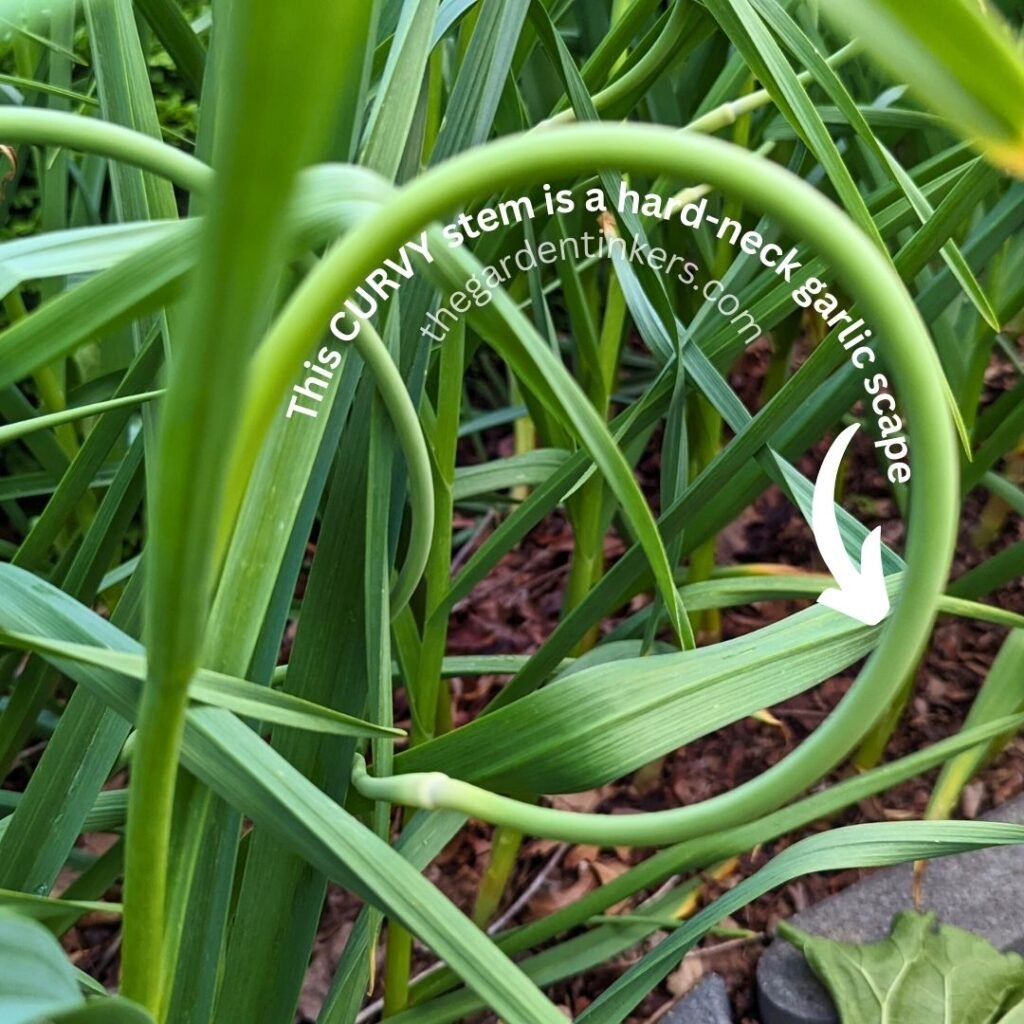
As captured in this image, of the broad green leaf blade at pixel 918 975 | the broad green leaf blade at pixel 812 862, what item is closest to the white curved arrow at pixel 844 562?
the broad green leaf blade at pixel 812 862

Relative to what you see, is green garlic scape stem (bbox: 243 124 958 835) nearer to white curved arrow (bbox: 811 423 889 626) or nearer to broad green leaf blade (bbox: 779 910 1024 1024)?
white curved arrow (bbox: 811 423 889 626)

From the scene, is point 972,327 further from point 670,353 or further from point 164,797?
point 164,797

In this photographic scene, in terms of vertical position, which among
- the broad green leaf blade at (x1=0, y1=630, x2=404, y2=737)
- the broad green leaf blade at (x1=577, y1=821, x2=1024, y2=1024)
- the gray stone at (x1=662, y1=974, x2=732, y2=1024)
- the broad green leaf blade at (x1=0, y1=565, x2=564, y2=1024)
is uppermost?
the broad green leaf blade at (x1=0, y1=630, x2=404, y2=737)

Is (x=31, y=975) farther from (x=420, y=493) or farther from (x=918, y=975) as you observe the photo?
(x=918, y=975)

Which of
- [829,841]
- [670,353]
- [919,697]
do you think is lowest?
[919,697]

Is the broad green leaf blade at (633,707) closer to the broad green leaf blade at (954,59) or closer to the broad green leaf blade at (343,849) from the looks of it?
the broad green leaf blade at (343,849)

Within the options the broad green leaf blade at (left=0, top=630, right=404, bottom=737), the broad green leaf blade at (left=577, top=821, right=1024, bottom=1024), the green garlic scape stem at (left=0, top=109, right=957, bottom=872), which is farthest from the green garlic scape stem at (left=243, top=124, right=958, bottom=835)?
the broad green leaf blade at (left=577, top=821, right=1024, bottom=1024)

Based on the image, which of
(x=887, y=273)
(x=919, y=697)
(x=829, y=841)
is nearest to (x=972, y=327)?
(x=919, y=697)
